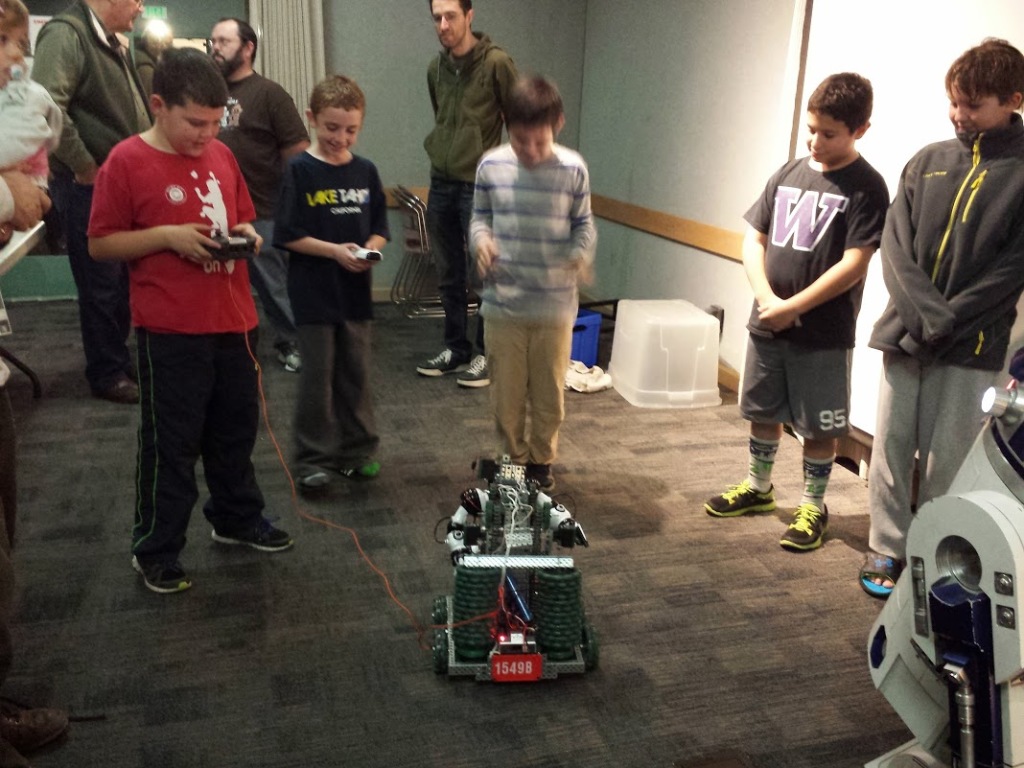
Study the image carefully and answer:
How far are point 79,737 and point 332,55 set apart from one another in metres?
4.12

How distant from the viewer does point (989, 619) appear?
132 cm

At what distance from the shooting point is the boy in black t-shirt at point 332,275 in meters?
2.67

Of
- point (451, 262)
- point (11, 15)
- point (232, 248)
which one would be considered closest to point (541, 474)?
point (232, 248)

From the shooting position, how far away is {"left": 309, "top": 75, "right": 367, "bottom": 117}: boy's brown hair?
2561 millimetres

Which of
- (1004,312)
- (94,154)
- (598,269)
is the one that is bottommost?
(598,269)

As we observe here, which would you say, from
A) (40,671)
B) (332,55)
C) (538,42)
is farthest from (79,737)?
(538,42)

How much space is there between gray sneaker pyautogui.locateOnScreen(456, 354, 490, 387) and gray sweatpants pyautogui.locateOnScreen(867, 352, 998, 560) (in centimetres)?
192

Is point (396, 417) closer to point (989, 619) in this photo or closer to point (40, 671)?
point (40, 671)

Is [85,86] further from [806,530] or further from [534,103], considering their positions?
[806,530]

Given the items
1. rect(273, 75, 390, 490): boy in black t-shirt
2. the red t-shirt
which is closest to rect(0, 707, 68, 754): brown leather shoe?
the red t-shirt

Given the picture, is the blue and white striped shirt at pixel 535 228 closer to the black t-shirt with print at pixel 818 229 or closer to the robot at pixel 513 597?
the black t-shirt with print at pixel 818 229

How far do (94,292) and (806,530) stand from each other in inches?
110

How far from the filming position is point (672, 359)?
12.7ft

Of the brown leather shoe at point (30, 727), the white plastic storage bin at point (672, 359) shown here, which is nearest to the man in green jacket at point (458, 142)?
the white plastic storage bin at point (672, 359)
